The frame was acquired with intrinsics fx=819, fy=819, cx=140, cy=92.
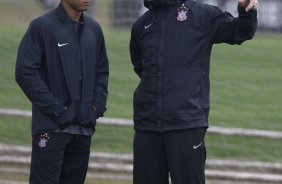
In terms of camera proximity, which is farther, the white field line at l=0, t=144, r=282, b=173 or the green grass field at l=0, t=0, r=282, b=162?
the green grass field at l=0, t=0, r=282, b=162

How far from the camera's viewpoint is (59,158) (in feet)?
16.7

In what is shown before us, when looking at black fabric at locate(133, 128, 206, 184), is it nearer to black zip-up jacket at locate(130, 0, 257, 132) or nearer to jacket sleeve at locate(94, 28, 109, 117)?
black zip-up jacket at locate(130, 0, 257, 132)

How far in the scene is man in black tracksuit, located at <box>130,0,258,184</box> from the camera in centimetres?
481

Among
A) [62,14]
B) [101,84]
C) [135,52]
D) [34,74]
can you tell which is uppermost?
[62,14]

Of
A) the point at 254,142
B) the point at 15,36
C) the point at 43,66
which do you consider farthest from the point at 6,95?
the point at 43,66

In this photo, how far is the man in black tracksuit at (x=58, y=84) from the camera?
5031mm

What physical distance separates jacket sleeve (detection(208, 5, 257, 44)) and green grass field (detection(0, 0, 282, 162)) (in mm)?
3815

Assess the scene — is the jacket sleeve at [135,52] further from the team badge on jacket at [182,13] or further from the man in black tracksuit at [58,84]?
the team badge on jacket at [182,13]

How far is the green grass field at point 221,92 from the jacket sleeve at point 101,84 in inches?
137

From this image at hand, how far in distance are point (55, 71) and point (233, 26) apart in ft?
3.70

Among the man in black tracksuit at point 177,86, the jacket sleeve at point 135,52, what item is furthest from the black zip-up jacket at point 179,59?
A: the jacket sleeve at point 135,52

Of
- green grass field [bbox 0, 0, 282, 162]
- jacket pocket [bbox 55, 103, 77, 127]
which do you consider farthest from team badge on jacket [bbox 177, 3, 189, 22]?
green grass field [bbox 0, 0, 282, 162]

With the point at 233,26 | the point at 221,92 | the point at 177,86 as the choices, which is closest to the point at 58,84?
the point at 177,86

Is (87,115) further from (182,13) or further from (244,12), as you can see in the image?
(244,12)
